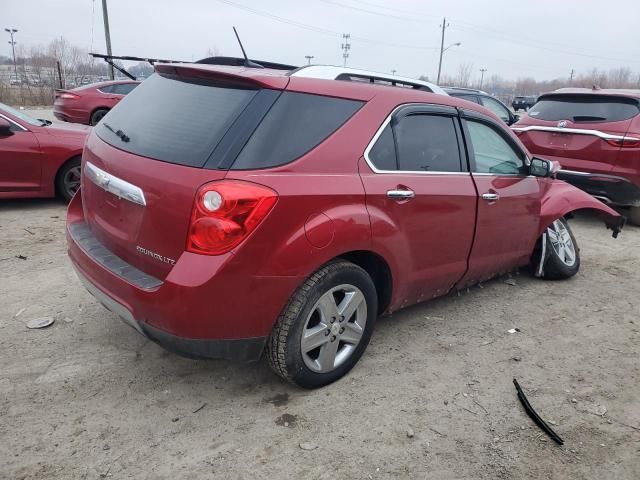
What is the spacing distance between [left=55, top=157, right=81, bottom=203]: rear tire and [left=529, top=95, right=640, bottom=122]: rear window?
6.21 m

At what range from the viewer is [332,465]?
2447mm

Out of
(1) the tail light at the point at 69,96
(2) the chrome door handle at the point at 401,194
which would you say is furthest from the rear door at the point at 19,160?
(1) the tail light at the point at 69,96

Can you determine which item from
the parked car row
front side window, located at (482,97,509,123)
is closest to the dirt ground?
the parked car row

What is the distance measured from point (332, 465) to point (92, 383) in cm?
146

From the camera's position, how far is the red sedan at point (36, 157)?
621cm

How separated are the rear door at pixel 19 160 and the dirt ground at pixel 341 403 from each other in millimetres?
2666

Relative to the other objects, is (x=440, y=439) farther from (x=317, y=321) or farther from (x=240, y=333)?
(x=240, y=333)

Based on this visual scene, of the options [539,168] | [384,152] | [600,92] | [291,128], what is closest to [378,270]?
[384,152]

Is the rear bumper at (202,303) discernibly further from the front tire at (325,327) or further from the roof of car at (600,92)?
the roof of car at (600,92)

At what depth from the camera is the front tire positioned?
8.96 feet

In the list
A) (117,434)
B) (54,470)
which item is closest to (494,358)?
(117,434)

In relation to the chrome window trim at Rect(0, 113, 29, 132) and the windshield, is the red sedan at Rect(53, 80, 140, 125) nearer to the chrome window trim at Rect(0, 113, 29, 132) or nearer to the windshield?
the windshield

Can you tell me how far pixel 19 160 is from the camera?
6.25 metres

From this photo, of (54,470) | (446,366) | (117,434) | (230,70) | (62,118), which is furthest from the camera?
(62,118)
